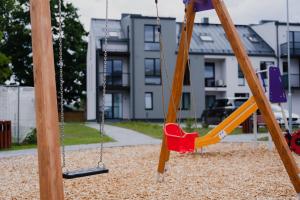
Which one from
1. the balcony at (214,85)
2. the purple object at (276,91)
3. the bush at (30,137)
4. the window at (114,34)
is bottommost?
the bush at (30,137)

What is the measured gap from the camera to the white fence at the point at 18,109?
51.4ft

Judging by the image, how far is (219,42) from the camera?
40.1 meters

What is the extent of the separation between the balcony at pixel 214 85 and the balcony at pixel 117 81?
22.5ft

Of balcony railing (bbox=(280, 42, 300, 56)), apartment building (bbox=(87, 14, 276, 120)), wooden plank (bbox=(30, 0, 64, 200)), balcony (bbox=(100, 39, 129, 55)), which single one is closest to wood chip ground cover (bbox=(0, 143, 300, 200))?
wooden plank (bbox=(30, 0, 64, 200))

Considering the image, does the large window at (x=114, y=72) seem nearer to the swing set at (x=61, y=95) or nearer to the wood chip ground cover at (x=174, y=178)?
the wood chip ground cover at (x=174, y=178)

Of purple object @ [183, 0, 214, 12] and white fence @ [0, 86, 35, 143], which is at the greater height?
purple object @ [183, 0, 214, 12]

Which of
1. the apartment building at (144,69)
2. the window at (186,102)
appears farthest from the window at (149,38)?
the window at (186,102)

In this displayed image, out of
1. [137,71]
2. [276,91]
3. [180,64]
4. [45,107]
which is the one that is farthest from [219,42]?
[45,107]

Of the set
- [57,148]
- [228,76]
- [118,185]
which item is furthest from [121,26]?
[57,148]

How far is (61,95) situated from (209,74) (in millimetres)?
35025

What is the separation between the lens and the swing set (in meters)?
3.92

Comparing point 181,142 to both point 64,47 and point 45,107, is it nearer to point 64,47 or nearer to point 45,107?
point 45,107

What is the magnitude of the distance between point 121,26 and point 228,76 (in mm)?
9990

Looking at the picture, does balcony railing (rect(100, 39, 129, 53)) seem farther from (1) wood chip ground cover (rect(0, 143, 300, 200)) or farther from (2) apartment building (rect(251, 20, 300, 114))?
(1) wood chip ground cover (rect(0, 143, 300, 200))
